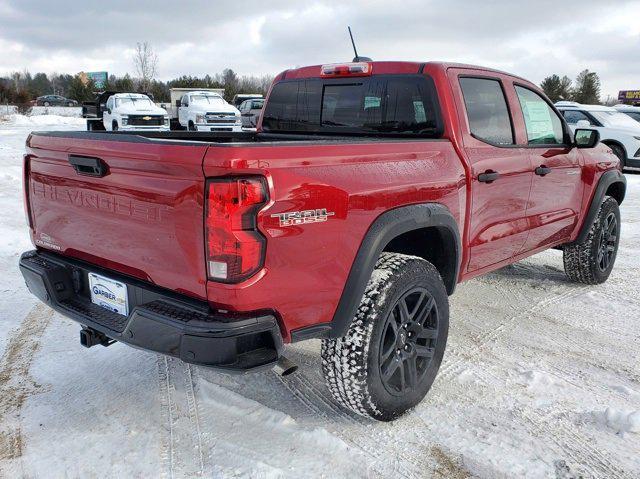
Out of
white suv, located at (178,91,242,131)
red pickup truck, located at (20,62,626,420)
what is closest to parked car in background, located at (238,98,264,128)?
white suv, located at (178,91,242,131)

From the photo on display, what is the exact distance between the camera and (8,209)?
282 inches

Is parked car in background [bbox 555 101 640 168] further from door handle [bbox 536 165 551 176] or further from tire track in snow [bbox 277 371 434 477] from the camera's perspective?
tire track in snow [bbox 277 371 434 477]

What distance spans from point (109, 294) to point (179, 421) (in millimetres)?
764

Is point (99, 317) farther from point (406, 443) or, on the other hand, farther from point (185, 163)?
point (406, 443)

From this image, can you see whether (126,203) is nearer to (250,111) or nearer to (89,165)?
(89,165)

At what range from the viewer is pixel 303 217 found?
2.18 m

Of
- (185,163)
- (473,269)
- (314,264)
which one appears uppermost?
(185,163)

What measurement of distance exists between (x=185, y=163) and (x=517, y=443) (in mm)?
2038

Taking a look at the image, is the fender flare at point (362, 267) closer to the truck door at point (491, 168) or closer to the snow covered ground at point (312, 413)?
the snow covered ground at point (312, 413)

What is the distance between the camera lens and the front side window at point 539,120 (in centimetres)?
393

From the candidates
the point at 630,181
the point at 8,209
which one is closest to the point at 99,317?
the point at 8,209

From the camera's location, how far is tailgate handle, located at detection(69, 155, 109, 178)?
7.89 feet

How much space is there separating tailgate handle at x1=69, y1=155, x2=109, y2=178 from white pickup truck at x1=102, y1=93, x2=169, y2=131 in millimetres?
18539

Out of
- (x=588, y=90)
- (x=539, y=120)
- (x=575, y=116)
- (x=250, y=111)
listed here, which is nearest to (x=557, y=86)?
(x=588, y=90)
